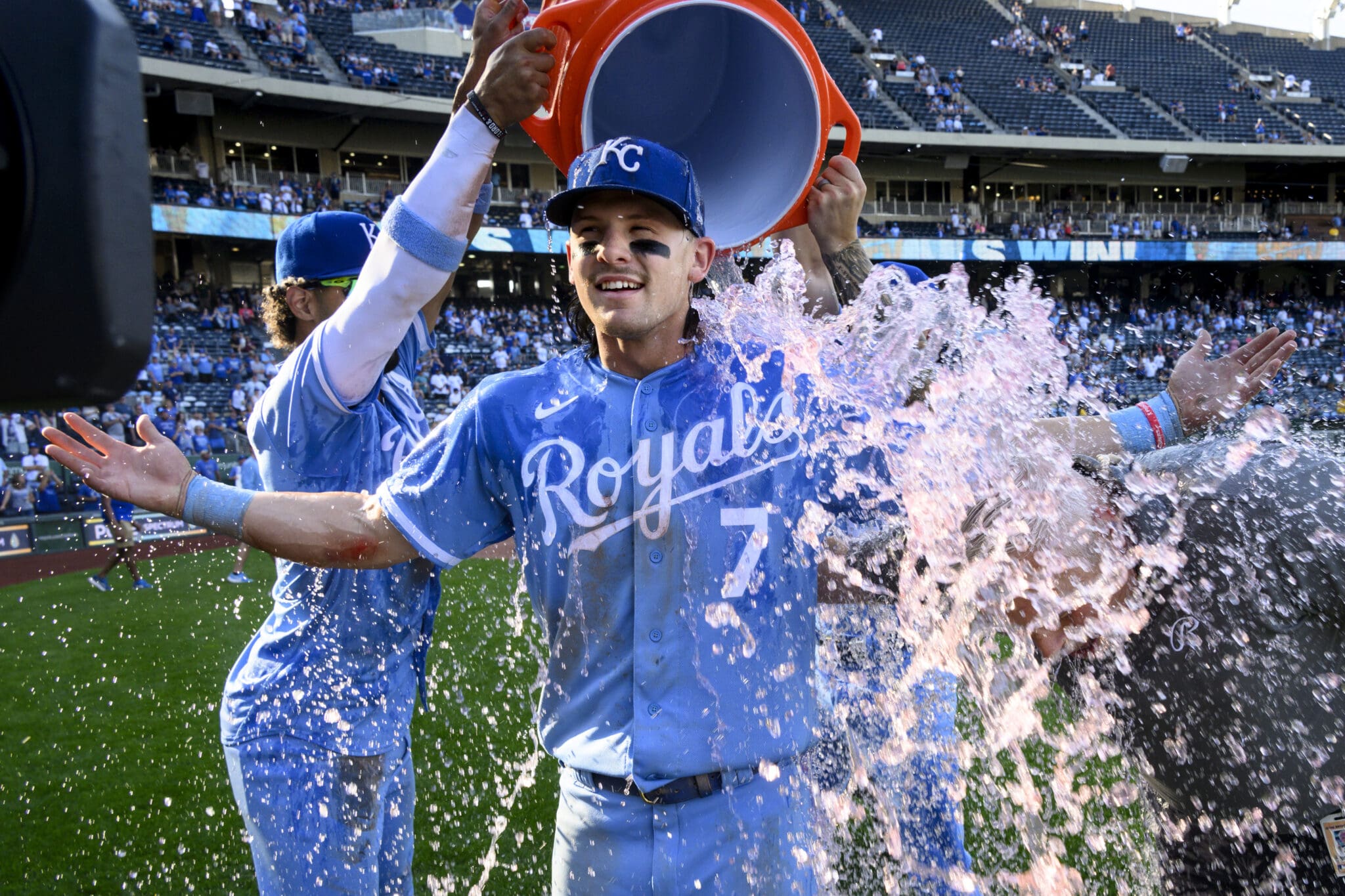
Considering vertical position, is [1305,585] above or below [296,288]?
below

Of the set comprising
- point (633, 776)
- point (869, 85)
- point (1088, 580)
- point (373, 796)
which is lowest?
point (373, 796)

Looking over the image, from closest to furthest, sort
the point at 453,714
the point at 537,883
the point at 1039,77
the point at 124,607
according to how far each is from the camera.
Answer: the point at 537,883
the point at 453,714
the point at 124,607
the point at 1039,77

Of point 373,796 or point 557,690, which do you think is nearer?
point 557,690

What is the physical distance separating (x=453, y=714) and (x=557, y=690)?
484 cm

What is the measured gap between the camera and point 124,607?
10.8 meters

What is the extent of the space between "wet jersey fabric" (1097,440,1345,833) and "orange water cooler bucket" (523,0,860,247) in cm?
102

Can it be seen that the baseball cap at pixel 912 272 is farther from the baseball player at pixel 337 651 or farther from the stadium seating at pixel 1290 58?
the stadium seating at pixel 1290 58

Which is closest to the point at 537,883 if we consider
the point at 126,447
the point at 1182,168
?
the point at 126,447

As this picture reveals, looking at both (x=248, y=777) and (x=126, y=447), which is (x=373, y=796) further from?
(x=126, y=447)

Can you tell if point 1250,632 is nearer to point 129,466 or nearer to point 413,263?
point 413,263

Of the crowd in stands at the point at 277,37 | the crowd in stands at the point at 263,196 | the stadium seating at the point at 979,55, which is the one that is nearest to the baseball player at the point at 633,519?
the crowd in stands at the point at 263,196

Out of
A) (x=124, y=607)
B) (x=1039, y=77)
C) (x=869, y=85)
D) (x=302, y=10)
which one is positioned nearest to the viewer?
(x=124, y=607)

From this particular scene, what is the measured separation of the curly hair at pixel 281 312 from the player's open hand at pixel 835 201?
142 cm

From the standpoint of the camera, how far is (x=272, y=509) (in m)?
2.20
